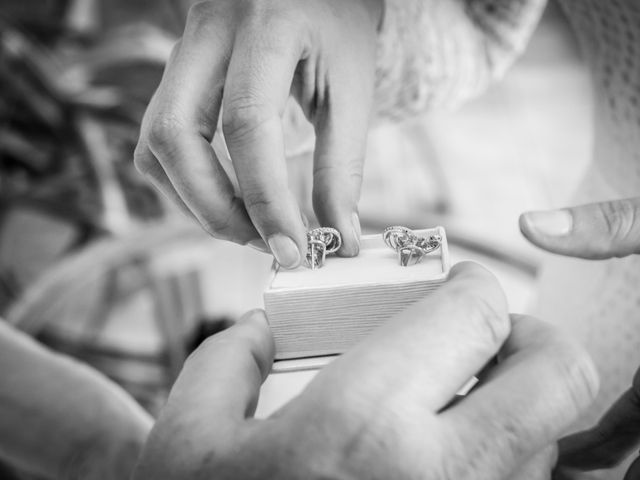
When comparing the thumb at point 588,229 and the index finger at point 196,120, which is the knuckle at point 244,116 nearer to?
the index finger at point 196,120

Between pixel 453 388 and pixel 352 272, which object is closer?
pixel 453 388

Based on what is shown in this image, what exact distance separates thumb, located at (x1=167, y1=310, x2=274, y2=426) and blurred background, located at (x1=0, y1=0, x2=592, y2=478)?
0.05 meters

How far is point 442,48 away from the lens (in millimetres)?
652

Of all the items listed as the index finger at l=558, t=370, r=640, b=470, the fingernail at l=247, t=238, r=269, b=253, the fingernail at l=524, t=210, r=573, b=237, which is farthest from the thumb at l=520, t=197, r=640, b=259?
the fingernail at l=247, t=238, r=269, b=253

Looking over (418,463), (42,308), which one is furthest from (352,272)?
(42,308)

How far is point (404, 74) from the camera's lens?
64cm

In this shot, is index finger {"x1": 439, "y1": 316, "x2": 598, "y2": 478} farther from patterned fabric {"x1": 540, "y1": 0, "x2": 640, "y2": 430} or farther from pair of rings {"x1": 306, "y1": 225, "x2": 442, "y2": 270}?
patterned fabric {"x1": 540, "y1": 0, "x2": 640, "y2": 430}

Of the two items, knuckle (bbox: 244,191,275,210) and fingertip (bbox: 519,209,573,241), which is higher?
fingertip (bbox: 519,209,573,241)

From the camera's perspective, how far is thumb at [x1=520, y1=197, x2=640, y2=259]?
14.6 inches

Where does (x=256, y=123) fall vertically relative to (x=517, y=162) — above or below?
above

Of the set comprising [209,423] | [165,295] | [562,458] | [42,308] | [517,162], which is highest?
[209,423]

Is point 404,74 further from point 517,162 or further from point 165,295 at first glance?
point 517,162

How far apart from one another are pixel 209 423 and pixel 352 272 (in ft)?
0.53

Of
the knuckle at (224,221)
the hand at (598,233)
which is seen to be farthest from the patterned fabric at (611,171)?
the knuckle at (224,221)
